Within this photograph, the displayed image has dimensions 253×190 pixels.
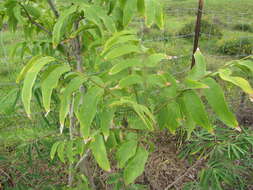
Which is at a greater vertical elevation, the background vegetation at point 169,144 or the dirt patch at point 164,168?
the background vegetation at point 169,144

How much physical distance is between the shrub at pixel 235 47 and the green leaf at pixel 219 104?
4.24 metres

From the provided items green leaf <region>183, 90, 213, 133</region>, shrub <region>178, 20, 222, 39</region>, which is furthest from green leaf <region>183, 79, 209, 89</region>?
shrub <region>178, 20, 222, 39</region>

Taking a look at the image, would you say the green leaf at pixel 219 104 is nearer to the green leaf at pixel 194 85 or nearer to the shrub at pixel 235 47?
the green leaf at pixel 194 85

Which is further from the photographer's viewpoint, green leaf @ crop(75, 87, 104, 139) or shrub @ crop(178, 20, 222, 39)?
shrub @ crop(178, 20, 222, 39)

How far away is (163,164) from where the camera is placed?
206 centimetres

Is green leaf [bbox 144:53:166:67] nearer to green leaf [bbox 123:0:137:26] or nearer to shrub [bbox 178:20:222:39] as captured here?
green leaf [bbox 123:0:137:26]

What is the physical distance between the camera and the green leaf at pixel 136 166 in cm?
70

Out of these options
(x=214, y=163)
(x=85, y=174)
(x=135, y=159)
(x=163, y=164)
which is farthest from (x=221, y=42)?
(x=135, y=159)

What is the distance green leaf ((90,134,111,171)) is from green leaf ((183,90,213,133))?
25 centimetres

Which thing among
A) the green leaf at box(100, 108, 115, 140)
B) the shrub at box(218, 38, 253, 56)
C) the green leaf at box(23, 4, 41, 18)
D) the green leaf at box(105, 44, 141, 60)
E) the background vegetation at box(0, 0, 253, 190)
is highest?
the green leaf at box(23, 4, 41, 18)

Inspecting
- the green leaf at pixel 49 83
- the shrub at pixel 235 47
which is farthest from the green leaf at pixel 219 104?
the shrub at pixel 235 47

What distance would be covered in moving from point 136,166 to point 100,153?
107 millimetres

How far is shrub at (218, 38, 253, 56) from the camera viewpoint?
4.58m

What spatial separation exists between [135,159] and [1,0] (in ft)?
2.42
